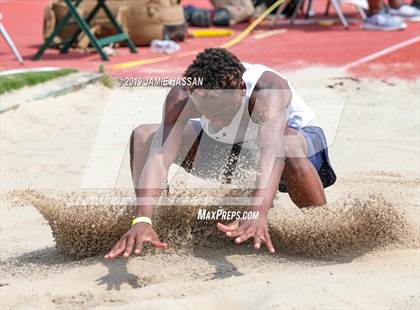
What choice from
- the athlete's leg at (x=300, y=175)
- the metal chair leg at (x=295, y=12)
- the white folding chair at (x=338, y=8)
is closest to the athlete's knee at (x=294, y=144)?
the athlete's leg at (x=300, y=175)

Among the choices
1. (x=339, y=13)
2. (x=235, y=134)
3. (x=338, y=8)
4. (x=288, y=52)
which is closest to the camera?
(x=235, y=134)

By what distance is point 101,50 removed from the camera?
351 inches

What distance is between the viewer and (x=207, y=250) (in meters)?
3.80

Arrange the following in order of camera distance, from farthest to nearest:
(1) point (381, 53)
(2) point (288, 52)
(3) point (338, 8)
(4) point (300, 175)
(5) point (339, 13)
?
(3) point (338, 8), (5) point (339, 13), (2) point (288, 52), (1) point (381, 53), (4) point (300, 175)

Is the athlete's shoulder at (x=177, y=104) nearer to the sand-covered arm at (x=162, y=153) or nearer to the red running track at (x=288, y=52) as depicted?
the sand-covered arm at (x=162, y=153)

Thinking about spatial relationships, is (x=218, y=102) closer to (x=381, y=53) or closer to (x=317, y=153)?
(x=317, y=153)

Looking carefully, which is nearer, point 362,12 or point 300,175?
point 300,175

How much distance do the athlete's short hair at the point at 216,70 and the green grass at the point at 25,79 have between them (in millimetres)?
3612

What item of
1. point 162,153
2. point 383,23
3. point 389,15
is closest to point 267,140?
point 162,153

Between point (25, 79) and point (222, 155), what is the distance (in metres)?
3.64

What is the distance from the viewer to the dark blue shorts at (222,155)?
13.0 feet

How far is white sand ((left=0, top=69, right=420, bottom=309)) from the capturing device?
3.17 metres

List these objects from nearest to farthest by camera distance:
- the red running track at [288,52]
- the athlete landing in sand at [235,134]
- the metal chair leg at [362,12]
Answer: the athlete landing in sand at [235,134], the red running track at [288,52], the metal chair leg at [362,12]

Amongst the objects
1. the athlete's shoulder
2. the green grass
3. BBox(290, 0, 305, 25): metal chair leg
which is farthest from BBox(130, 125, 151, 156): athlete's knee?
BBox(290, 0, 305, 25): metal chair leg
